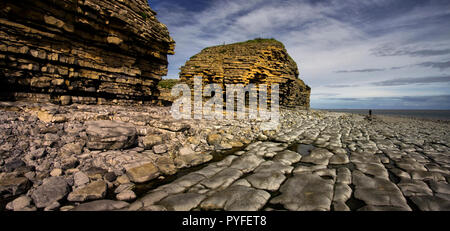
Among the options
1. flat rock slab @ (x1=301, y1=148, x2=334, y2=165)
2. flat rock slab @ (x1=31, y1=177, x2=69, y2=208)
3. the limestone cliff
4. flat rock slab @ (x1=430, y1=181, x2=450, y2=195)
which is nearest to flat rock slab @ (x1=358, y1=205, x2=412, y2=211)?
flat rock slab @ (x1=430, y1=181, x2=450, y2=195)

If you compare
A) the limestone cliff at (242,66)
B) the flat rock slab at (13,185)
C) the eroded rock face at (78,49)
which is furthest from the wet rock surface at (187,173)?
the limestone cliff at (242,66)

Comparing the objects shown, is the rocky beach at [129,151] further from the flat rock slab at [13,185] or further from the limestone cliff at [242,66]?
the limestone cliff at [242,66]

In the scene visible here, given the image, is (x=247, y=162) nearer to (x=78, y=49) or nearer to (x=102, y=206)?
(x=102, y=206)

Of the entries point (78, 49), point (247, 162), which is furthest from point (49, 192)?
point (78, 49)

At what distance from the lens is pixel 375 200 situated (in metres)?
2.97

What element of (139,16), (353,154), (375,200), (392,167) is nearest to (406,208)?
(375,200)

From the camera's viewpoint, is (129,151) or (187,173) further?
(129,151)

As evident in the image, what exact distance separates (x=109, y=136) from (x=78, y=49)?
5.16 m

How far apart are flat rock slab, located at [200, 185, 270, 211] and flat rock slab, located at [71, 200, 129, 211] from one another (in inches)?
50.9

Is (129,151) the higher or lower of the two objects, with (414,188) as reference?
higher

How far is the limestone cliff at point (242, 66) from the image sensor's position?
1702cm

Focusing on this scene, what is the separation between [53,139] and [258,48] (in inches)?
689

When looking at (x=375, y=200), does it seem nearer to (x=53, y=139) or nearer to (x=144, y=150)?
(x=144, y=150)

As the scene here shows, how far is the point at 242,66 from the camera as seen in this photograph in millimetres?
16922
